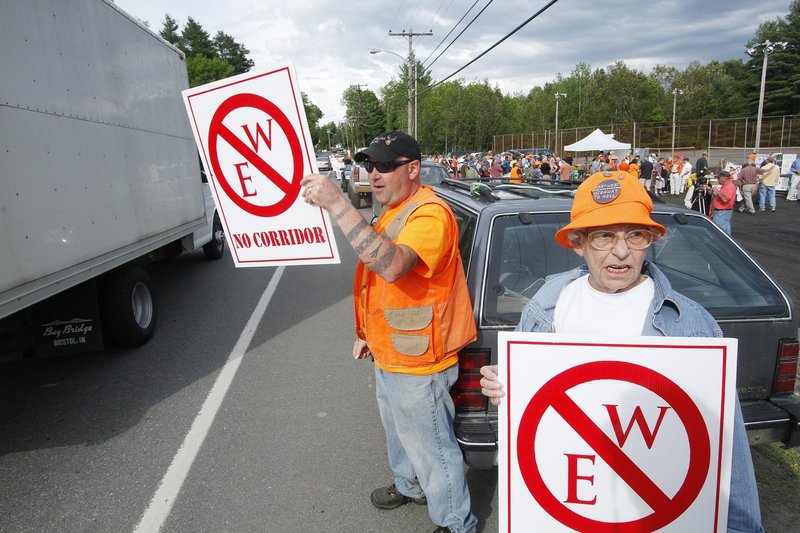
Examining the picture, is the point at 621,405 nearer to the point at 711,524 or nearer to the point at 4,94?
the point at 711,524

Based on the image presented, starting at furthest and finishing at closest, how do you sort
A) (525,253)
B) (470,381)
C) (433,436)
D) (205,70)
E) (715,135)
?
1. (205,70)
2. (715,135)
3. (525,253)
4. (470,381)
5. (433,436)

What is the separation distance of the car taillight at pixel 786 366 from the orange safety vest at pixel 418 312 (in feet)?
5.52

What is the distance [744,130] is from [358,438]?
137 ft

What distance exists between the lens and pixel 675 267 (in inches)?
133

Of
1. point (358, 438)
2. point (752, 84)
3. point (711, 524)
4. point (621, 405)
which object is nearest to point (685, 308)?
point (621, 405)

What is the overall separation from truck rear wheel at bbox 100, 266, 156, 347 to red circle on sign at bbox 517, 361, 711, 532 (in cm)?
483

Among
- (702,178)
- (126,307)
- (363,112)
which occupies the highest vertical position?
(363,112)

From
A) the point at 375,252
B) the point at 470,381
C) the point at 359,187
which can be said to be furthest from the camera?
the point at 359,187

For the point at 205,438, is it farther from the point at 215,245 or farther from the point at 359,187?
the point at 359,187

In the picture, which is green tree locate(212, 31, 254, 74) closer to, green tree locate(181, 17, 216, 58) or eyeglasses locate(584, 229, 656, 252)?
green tree locate(181, 17, 216, 58)

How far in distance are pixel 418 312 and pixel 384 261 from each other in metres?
0.37

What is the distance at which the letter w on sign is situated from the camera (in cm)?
140

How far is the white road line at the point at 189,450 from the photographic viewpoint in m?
2.98

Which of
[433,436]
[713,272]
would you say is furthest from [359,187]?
[433,436]
